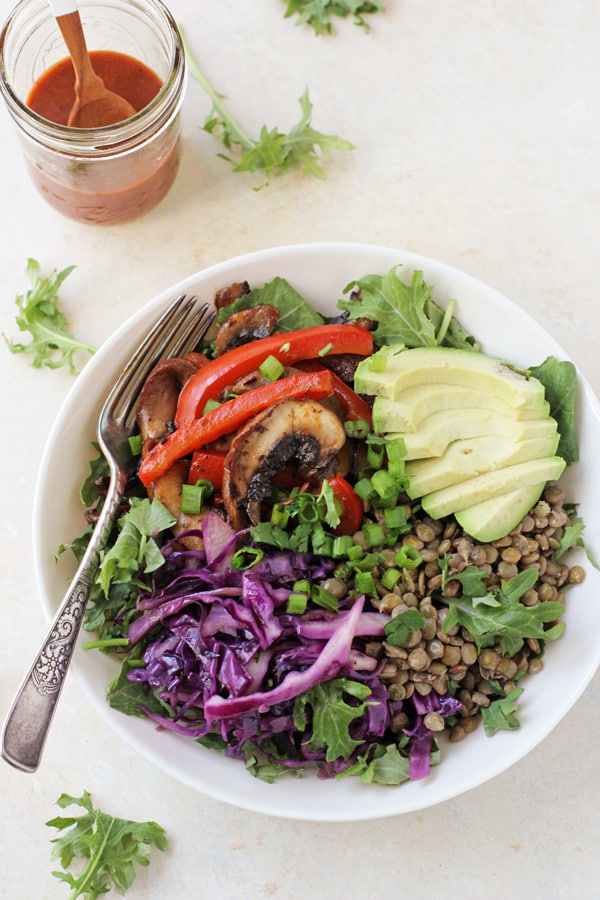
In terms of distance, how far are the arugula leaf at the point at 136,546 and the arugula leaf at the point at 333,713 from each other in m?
0.72

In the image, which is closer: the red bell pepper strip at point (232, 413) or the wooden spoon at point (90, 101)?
the red bell pepper strip at point (232, 413)

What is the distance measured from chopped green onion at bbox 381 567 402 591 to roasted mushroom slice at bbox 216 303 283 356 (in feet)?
3.45

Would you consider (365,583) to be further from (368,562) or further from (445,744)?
(445,744)

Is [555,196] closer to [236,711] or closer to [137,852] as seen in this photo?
[236,711]

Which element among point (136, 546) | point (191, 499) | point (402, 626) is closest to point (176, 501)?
point (191, 499)

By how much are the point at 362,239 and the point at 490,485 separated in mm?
1586

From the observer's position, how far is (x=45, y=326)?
13.8 feet

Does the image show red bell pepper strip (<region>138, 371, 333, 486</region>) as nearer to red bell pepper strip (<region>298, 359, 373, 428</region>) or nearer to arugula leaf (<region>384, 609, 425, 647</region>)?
red bell pepper strip (<region>298, 359, 373, 428</region>)

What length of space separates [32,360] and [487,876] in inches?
118

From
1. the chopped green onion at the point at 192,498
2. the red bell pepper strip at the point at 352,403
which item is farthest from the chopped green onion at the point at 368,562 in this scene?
the chopped green onion at the point at 192,498

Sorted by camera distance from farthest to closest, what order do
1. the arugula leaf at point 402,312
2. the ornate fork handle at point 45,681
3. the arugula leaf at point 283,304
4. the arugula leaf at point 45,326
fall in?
the arugula leaf at point 45,326 → the arugula leaf at point 283,304 → the arugula leaf at point 402,312 → the ornate fork handle at point 45,681

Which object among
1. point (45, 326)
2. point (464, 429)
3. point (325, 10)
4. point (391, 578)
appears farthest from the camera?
point (325, 10)

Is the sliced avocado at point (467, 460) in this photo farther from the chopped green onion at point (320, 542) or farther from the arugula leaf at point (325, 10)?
the arugula leaf at point (325, 10)

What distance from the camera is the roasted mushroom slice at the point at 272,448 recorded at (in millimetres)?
3365
